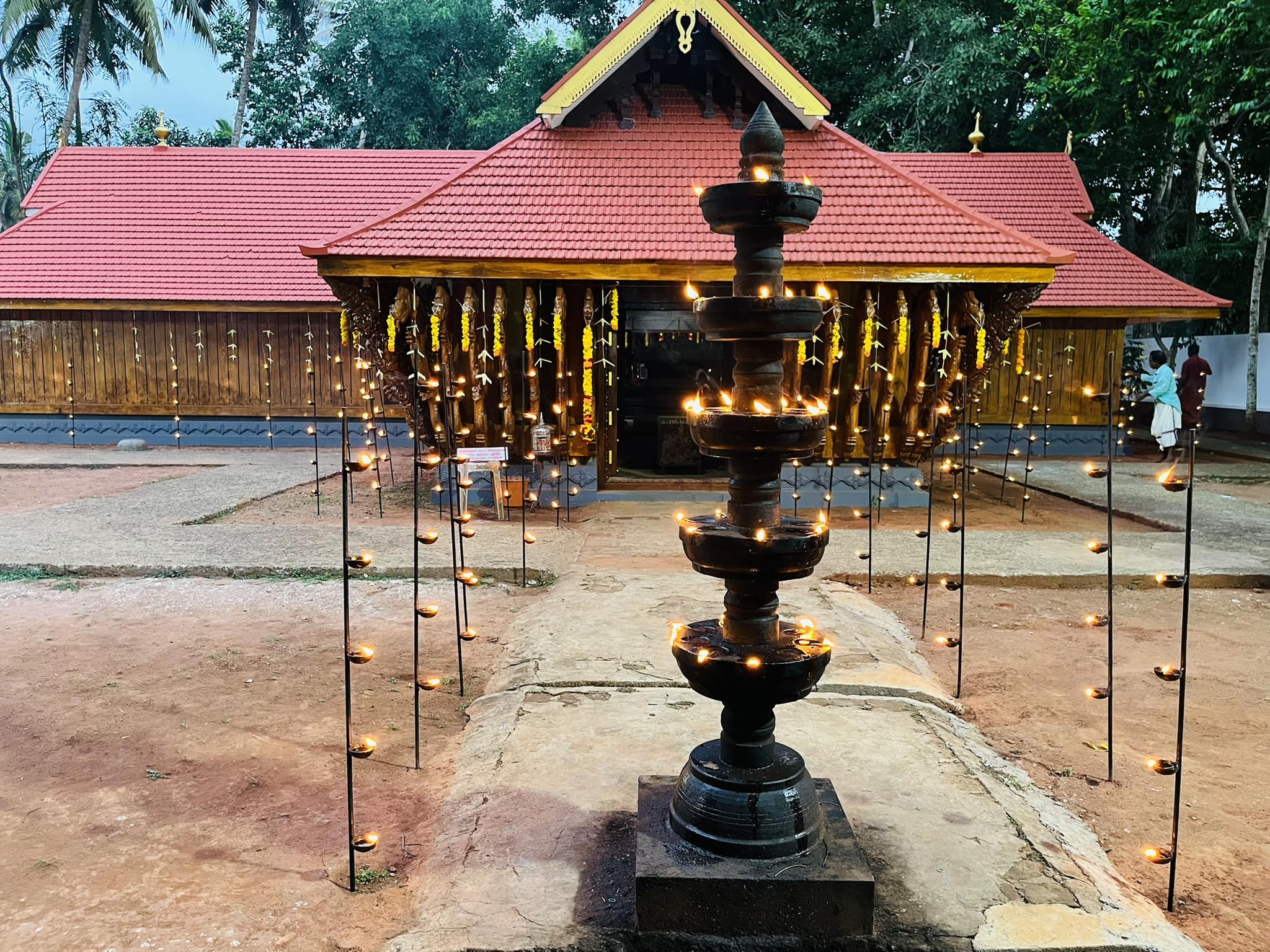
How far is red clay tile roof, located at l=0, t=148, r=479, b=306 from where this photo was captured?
52.3 ft

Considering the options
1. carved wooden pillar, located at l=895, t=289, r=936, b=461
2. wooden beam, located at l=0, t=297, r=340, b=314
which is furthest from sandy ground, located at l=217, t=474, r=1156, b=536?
wooden beam, located at l=0, t=297, r=340, b=314

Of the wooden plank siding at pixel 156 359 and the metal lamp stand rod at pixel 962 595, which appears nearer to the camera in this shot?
the metal lamp stand rod at pixel 962 595

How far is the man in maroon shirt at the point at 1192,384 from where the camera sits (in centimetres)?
1577

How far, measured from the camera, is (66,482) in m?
12.7

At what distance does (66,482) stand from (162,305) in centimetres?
421

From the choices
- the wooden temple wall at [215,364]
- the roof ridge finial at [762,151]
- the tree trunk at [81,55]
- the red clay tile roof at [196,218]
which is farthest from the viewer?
the tree trunk at [81,55]

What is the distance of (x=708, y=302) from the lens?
2.99 m

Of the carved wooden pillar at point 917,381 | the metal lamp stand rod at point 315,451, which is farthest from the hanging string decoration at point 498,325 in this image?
the carved wooden pillar at point 917,381

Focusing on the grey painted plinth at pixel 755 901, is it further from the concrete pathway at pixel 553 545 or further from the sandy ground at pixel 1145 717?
the concrete pathway at pixel 553 545

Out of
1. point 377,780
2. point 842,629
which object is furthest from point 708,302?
point 842,629

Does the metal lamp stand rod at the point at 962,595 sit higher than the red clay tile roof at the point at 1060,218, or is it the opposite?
the red clay tile roof at the point at 1060,218

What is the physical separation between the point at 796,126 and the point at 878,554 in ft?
18.4

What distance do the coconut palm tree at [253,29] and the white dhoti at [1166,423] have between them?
25.0 m

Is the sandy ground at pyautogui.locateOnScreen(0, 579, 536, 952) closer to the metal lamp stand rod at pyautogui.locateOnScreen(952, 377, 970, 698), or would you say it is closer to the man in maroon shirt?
the metal lamp stand rod at pyautogui.locateOnScreen(952, 377, 970, 698)
